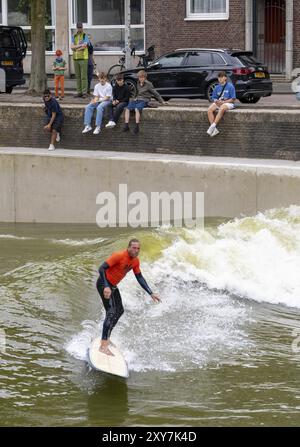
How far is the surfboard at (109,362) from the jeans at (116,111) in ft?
37.0

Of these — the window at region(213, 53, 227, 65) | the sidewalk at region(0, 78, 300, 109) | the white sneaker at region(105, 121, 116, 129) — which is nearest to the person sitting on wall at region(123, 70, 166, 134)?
the white sneaker at region(105, 121, 116, 129)

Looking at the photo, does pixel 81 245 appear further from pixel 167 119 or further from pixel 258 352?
pixel 258 352

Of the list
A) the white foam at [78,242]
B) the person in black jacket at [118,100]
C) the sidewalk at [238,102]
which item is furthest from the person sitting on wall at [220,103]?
the white foam at [78,242]

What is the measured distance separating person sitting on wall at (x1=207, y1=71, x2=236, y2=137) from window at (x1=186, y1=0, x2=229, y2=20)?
500 inches

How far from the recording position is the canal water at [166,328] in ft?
39.1

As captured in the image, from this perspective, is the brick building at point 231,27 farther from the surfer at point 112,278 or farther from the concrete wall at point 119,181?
the surfer at point 112,278

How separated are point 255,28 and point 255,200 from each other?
15282 mm

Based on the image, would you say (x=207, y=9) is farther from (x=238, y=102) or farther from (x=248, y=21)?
(x=238, y=102)

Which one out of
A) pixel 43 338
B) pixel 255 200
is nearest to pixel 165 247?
pixel 255 200

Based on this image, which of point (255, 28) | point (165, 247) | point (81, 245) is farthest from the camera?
point (255, 28)

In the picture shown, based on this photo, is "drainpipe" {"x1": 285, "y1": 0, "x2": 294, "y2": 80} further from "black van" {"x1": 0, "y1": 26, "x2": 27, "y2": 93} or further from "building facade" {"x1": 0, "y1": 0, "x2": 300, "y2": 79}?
"black van" {"x1": 0, "y1": 26, "x2": 27, "y2": 93}

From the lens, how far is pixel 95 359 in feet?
41.7

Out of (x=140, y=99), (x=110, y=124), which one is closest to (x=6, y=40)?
(x=110, y=124)

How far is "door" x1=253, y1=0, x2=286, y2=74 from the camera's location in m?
34.6
